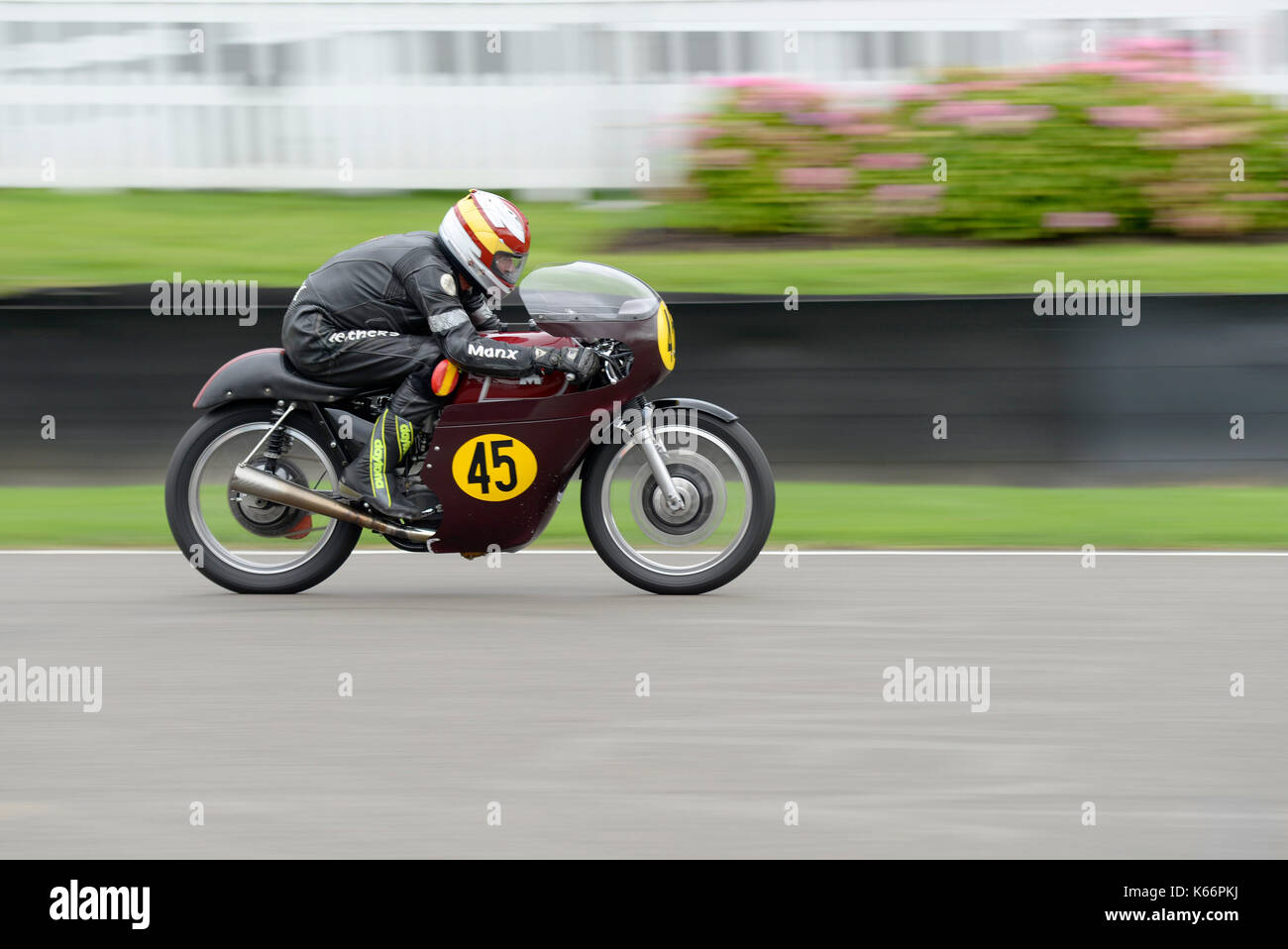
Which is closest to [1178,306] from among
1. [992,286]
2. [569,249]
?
[992,286]

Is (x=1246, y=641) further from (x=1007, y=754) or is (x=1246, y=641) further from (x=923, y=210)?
(x=923, y=210)

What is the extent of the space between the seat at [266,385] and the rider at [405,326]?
0.16ft

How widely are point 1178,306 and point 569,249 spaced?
14.5 ft

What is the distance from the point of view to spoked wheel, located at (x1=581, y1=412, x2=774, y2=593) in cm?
779

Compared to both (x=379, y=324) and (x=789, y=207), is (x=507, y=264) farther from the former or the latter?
(x=789, y=207)

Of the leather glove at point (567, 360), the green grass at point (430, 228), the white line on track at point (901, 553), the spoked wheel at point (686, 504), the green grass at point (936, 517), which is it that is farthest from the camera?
the green grass at point (430, 228)

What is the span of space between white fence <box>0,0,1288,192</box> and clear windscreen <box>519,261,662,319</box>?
716cm

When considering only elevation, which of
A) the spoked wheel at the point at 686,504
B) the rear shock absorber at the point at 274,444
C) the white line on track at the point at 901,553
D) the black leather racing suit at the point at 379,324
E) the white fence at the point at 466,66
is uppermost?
the white fence at the point at 466,66

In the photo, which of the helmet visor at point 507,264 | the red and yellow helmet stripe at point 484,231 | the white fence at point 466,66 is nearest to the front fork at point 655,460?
the helmet visor at point 507,264

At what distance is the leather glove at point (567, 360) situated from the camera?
7.59m

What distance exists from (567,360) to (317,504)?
1.16m

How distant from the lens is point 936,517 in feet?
33.6

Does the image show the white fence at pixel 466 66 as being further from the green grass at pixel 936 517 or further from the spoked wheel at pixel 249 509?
the spoked wheel at pixel 249 509

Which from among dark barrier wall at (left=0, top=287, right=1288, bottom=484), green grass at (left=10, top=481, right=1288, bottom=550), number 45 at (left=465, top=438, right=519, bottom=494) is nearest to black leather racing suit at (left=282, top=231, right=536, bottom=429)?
number 45 at (left=465, top=438, right=519, bottom=494)
